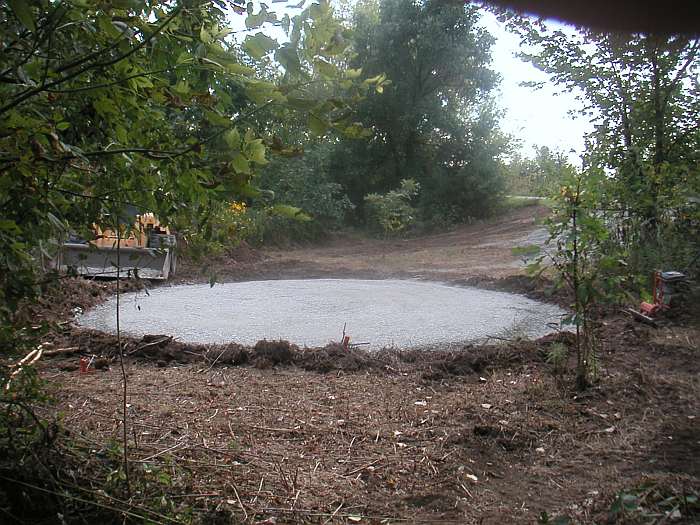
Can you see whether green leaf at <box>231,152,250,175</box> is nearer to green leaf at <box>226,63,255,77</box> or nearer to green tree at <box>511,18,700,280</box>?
Answer: green leaf at <box>226,63,255,77</box>

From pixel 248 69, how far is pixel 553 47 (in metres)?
6.06

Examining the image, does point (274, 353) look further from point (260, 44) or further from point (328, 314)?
point (260, 44)

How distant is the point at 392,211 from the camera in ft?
53.2

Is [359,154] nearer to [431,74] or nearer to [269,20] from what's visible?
[431,74]

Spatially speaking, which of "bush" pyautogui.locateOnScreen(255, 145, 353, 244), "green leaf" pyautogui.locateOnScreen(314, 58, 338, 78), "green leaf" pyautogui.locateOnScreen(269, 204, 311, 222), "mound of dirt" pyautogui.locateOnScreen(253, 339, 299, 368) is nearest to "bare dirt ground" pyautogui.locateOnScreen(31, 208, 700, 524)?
→ "mound of dirt" pyautogui.locateOnScreen(253, 339, 299, 368)

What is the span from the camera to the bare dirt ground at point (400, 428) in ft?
7.25

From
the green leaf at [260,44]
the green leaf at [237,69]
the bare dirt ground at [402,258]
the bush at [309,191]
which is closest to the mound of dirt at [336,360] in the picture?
the bare dirt ground at [402,258]

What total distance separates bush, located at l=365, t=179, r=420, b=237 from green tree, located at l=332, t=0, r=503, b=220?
2.99 feet

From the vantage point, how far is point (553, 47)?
6605 millimetres

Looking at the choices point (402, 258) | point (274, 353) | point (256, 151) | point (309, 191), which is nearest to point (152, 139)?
point (256, 151)

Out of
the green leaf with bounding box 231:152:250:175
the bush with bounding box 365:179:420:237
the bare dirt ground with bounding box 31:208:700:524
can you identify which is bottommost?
the bare dirt ground with bounding box 31:208:700:524

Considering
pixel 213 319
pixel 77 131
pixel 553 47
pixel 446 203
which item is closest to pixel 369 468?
pixel 77 131

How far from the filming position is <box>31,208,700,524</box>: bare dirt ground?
2.21 meters

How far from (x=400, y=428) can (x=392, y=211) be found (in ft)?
43.7
